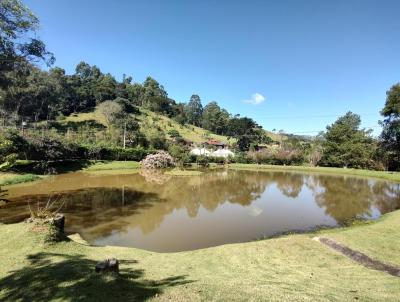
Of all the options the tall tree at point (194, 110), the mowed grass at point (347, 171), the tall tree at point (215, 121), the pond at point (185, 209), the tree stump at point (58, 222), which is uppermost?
the tall tree at point (194, 110)

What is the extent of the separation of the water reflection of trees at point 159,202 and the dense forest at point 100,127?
15.2 ft

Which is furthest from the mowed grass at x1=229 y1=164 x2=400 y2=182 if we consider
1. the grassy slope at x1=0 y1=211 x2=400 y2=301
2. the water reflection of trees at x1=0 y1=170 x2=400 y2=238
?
the grassy slope at x1=0 y1=211 x2=400 y2=301

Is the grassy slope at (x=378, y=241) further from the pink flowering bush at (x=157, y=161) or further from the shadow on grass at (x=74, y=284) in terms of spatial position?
the pink flowering bush at (x=157, y=161)

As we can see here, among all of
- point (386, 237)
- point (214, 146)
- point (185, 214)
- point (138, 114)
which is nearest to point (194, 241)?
point (185, 214)

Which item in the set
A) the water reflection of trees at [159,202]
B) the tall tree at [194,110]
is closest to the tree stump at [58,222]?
the water reflection of trees at [159,202]

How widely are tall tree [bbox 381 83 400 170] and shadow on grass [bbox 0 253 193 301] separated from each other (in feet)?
146

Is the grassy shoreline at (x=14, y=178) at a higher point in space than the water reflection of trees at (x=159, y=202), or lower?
higher

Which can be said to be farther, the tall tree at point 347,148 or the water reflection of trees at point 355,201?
the tall tree at point 347,148

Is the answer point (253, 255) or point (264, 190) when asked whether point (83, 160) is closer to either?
point (264, 190)

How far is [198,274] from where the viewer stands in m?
6.98

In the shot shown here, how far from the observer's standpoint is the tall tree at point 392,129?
4062 centimetres

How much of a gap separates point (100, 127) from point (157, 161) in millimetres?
30327

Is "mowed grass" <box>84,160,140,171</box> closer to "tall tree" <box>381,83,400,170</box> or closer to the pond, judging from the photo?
the pond

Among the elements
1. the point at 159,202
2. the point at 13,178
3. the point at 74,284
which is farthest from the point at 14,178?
the point at 74,284
